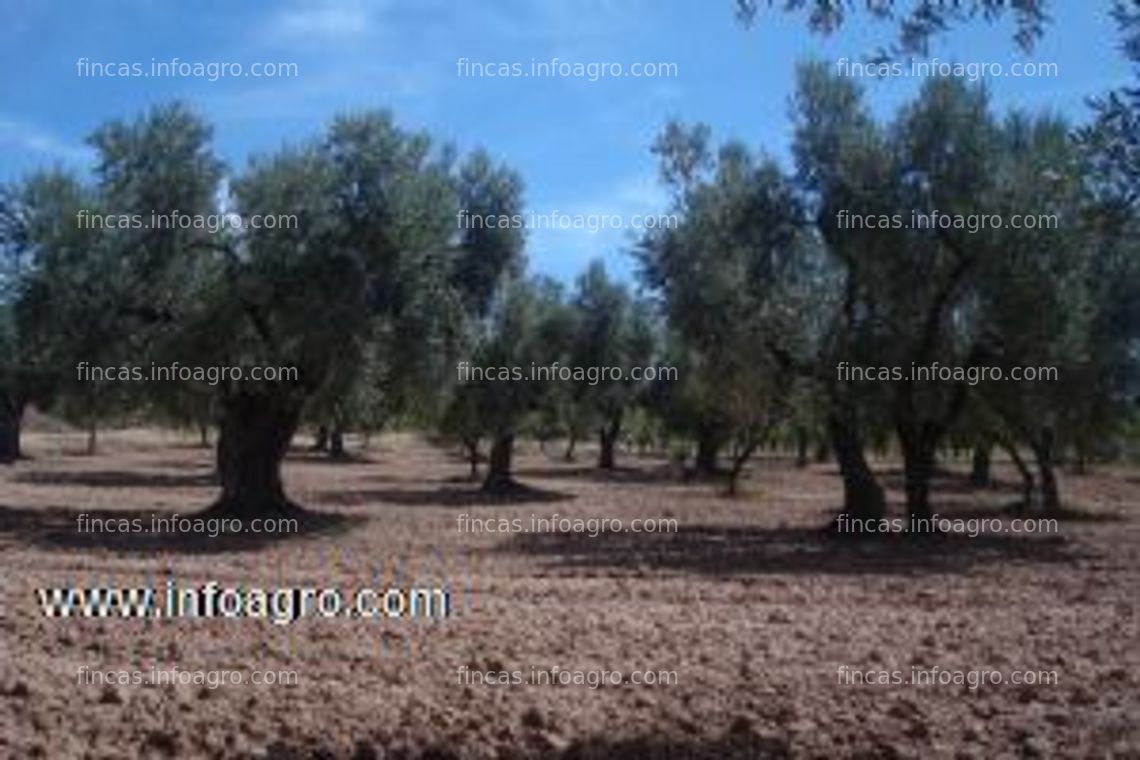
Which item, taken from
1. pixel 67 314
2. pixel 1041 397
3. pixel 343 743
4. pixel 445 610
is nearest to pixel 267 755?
pixel 343 743

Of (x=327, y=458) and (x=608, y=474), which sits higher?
(x=327, y=458)

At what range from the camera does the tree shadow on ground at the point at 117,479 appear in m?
40.1

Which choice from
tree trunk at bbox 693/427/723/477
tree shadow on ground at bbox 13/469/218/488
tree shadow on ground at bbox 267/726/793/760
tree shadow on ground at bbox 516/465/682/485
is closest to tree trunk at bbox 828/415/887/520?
tree shadow on ground at bbox 267/726/793/760

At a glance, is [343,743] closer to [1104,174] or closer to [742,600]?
[1104,174]

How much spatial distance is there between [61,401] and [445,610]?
1754 cm

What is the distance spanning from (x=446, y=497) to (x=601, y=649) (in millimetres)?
28244

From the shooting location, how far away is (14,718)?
339 inches

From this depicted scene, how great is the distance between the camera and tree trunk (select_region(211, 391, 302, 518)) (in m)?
27.6

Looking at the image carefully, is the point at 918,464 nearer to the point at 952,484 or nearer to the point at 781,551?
the point at 781,551

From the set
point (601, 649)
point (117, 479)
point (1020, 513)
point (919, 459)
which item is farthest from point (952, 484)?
point (601, 649)

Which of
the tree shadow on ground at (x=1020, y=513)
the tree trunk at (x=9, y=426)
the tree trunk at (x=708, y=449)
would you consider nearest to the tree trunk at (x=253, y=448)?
the tree shadow on ground at (x=1020, y=513)

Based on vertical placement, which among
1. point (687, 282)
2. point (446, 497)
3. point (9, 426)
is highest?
point (687, 282)

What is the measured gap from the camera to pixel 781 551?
2283cm

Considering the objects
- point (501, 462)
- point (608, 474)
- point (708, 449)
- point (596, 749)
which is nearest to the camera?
point (596, 749)
